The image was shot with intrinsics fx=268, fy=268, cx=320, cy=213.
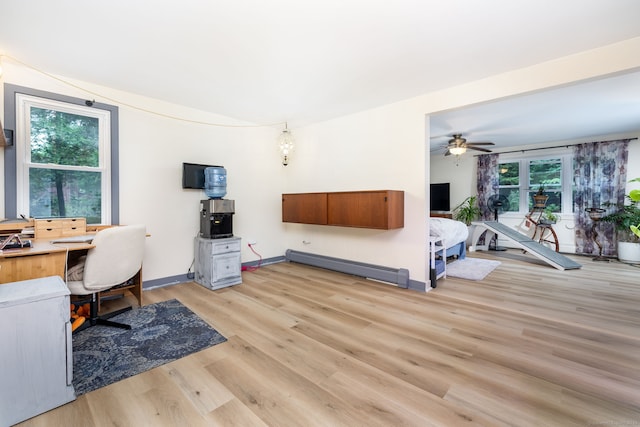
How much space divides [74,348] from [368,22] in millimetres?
3445

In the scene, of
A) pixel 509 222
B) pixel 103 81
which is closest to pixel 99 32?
pixel 103 81

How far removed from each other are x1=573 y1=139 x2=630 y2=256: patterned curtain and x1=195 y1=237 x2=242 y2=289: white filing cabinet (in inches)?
→ 275

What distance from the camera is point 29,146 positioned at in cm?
284

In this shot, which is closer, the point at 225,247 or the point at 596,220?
the point at 225,247

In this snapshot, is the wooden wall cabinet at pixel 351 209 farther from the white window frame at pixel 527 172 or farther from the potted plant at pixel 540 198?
the white window frame at pixel 527 172

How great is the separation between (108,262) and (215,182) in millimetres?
1817

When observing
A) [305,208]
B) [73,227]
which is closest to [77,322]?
[73,227]

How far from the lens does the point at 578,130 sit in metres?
5.08

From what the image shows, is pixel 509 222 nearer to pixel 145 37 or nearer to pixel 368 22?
pixel 368 22

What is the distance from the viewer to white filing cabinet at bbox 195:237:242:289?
3555mm

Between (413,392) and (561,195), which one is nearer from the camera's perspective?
(413,392)

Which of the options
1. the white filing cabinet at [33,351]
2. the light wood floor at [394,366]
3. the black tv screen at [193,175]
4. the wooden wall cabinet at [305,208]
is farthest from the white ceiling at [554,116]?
the white filing cabinet at [33,351]

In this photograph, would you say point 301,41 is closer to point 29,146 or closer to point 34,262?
point 34,262

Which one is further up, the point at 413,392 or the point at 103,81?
the point at 103,81
